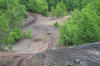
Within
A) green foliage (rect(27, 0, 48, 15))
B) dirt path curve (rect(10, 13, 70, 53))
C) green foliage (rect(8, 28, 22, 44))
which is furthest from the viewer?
green foliage (rect(27, 0, 48, 15))

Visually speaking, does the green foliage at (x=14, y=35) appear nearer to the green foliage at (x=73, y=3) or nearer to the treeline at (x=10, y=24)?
the treeline at (x=10, y=24)

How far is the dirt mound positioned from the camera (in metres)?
10.9

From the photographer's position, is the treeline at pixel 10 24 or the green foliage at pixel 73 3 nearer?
the treeline at pixel 10 24

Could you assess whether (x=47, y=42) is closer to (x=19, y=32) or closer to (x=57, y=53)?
(x=19, y=32)

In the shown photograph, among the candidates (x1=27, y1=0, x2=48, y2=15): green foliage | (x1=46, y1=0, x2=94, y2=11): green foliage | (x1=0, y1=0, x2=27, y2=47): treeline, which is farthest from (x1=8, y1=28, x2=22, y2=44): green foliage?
(x1=46, y1=0, x2=94, y2=11): green foliage

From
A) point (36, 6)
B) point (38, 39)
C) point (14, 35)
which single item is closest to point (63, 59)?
point (14, 35)

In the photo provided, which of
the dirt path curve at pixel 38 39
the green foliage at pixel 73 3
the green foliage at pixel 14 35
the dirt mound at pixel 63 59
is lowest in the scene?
the dirt path curve at pixel 38 39

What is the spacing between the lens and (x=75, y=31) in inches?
945

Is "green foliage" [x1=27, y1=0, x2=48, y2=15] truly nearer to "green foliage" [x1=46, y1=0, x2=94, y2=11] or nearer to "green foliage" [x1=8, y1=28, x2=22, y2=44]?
"green foliage" [x1=46, y1=0, x2=94, y2=11]

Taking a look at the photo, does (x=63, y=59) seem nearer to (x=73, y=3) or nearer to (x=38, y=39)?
(x=38, y=39)

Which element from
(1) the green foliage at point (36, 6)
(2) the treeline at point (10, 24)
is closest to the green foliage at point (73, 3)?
(1) the green foliage at point (36, 6)

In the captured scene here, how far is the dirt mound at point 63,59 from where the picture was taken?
1094 centimetres

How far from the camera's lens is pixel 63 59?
1145 centimetres

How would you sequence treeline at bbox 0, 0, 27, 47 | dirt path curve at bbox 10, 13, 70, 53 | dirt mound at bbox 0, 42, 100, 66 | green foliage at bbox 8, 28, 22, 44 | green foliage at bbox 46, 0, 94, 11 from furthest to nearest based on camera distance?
1. green foliage at bbox 46, 0, 94, 11
2. green foliage at bbox 8, 28, 22, 44
3. dirt path curve at bbox 10, 13, 70, 53
4. treeline at bbox 0, 0, 27, 47
5. dirt mound at bbox 0, 42, 100, 66
